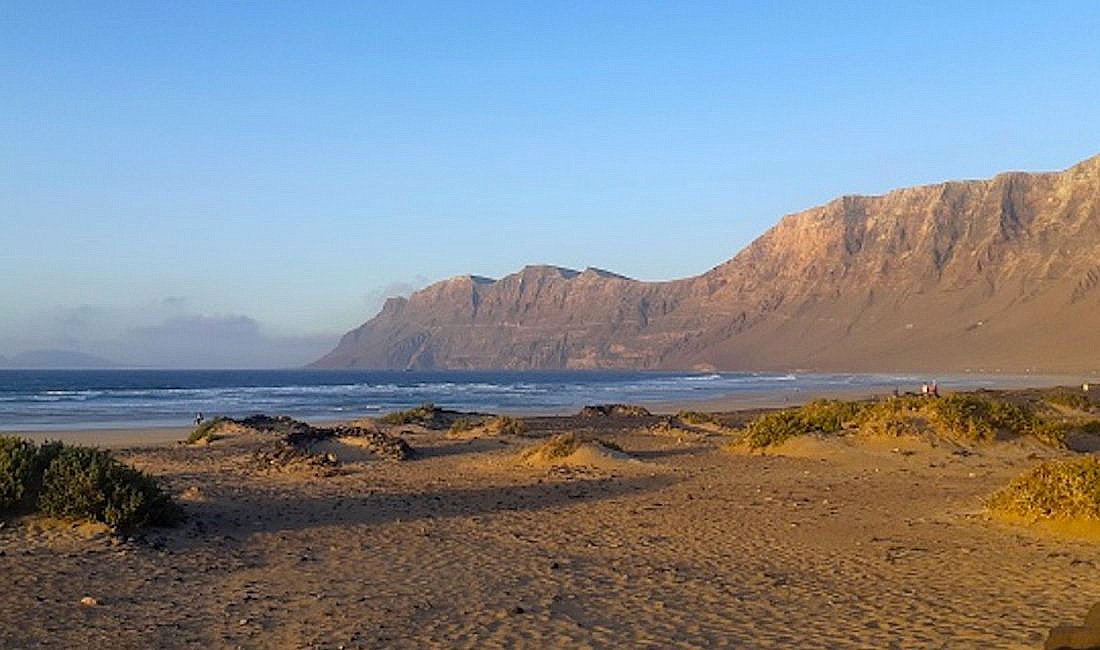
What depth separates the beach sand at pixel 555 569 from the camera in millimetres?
7484

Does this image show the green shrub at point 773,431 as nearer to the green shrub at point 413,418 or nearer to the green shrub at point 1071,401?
the green shrub at point 413,418

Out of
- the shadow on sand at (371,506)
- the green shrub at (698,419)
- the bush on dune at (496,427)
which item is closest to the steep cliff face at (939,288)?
the green shrub at (698,419)

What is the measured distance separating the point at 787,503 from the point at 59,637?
10.3 m

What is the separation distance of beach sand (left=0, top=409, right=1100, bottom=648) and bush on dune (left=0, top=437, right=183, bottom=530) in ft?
1.00

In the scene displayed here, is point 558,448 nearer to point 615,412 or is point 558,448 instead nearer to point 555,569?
point 555,569

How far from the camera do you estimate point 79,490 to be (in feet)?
35.8

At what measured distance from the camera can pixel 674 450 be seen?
2370 cm

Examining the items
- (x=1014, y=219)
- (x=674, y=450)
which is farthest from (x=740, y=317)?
(x=674, y=450)

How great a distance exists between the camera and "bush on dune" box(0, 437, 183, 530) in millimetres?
10859

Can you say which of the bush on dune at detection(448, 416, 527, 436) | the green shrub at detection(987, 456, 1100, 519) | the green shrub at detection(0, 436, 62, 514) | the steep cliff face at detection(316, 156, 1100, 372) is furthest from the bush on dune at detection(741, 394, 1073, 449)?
the steep cliff face at detection(316, 156, 1100, 372)

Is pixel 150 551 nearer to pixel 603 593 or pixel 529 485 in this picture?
pixel 603 593

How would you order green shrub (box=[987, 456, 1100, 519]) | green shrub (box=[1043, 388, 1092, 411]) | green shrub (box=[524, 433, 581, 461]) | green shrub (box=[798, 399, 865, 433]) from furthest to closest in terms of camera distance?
green shrub (box=[1043, 388, 1092, 411])
green shrub (box=[798, 399, 865, 433])
green shrub (box=[524, 433, 581, 461])
green shrub (box=[987, 456, 1100, 519])

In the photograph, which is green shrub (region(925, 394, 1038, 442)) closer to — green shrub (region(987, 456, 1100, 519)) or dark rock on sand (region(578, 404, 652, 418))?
green shrub (region(987, 456, 1100, 519))

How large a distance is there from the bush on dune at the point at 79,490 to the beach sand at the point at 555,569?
0.31 meters
